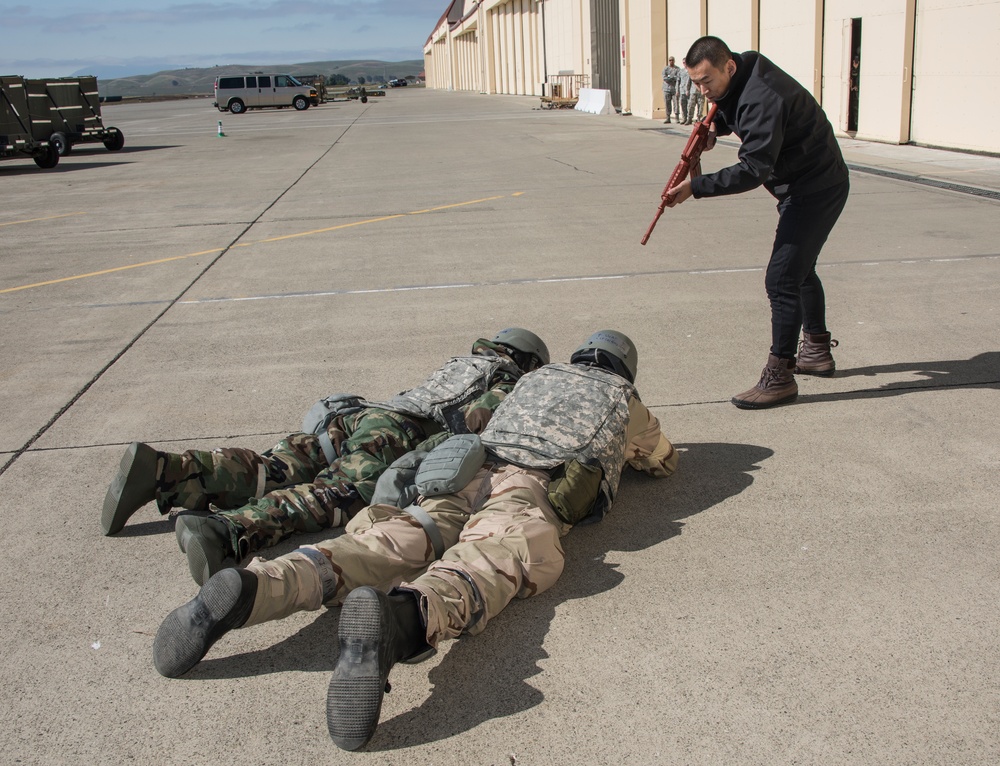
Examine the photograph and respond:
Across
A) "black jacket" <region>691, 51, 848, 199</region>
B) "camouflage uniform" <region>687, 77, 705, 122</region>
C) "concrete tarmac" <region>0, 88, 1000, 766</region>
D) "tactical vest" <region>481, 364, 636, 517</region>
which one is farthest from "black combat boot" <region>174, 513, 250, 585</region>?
"camouflage uniform" <region>687, 77, 705, 122</region>

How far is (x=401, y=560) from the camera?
300cm

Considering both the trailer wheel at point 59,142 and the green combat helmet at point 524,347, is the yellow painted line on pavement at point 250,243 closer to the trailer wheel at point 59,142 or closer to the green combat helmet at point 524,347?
the green combat helmet at point 524,347

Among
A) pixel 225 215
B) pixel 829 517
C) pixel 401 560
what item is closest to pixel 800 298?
pixel 829 517

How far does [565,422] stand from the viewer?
3.32m

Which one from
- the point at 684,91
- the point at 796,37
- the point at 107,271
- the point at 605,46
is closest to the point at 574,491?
the point at 107,271

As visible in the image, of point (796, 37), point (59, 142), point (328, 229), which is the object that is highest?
point (796, 37)

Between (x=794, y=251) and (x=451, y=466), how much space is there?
2.39m

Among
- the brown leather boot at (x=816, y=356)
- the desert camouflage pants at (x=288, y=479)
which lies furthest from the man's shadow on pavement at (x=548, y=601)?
the brown leather boot at (x=816, y=356)

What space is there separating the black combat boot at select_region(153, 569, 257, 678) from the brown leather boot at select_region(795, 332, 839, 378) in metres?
3.48

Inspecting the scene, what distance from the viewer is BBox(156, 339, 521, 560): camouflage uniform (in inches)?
133

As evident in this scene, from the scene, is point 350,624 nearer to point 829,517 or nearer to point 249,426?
point 829,517

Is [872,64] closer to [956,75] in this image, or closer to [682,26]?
[956,75]

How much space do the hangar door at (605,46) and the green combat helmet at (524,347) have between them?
1484 inches

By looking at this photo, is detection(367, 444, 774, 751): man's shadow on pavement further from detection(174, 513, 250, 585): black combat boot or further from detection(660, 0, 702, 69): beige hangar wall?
detection(660, 0, 702, 69): beige hangar wall
